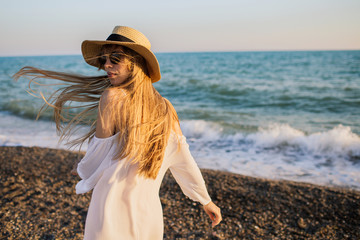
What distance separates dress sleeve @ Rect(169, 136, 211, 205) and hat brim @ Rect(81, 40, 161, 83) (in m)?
0.46

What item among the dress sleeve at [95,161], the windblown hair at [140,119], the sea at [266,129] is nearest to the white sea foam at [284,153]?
the sea at [266,129]

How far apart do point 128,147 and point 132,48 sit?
1.88ft

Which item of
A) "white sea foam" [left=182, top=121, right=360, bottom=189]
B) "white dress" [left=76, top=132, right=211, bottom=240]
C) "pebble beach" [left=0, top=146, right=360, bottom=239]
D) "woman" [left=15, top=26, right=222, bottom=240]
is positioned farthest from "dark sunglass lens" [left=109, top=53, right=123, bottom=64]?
"white sea foam" [left=182, top=121, right=360, bottom=189]

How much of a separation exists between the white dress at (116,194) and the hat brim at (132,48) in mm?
417

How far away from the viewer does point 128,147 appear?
1632 mm

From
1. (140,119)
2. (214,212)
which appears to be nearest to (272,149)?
(214,212)

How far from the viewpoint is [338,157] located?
6.84m

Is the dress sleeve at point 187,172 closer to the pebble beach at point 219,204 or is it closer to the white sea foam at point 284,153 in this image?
the pebble beach at point 219,204

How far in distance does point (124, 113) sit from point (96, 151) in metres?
0.28

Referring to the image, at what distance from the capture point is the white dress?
167cm

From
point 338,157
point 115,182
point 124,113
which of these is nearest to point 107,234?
point 115,182

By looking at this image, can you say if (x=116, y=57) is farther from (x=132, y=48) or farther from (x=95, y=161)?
(x=95, y=161)

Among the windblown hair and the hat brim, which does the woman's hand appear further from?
the hat brim

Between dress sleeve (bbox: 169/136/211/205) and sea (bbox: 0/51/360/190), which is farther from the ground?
dress sleeve (bbox: 169/136/211/205)
